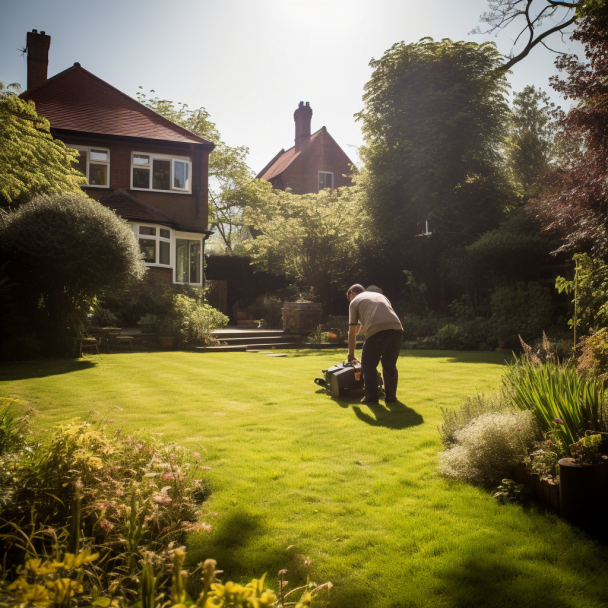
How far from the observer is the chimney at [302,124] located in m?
35.8

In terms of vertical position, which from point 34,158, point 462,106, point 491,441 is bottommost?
point 491,441

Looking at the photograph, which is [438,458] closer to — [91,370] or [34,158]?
[91,370]

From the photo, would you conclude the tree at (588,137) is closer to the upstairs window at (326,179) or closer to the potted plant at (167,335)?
the potted plant at (167,335)

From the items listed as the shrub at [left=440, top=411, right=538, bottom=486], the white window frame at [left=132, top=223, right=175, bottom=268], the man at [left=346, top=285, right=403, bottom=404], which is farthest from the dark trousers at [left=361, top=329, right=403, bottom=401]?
the white window frame at [left=132, top=223, right=175, bottom=268]

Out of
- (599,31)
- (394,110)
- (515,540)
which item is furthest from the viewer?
(394,110)

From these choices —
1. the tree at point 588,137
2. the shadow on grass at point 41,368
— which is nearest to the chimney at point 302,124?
the tree at point 588,137

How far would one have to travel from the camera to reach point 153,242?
64.3 ft

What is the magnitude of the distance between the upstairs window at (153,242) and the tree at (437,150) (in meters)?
9.14

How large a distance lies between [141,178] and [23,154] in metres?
10.3

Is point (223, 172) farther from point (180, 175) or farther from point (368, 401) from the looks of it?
point (368, 401)

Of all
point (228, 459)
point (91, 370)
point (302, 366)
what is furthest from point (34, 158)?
point (228, 459)

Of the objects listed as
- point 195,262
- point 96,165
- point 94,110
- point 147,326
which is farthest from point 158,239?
point 94,110

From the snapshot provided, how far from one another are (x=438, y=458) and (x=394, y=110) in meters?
19.4

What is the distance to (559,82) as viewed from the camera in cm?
1038
